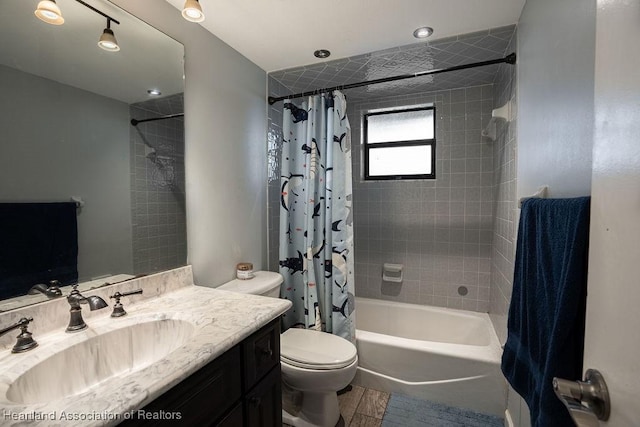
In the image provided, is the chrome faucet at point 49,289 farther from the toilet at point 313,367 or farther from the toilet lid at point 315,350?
the toilet lid at point 315,350

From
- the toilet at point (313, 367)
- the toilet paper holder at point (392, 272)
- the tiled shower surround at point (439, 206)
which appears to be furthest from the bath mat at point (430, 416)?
the toilet paper holder at point (392, 272)

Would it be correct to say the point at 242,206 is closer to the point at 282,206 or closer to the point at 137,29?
the point at 282,206

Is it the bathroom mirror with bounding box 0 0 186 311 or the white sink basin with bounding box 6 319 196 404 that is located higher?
the bathroom mirror with bounding box 0 0 186 311

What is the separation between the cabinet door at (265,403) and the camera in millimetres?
964

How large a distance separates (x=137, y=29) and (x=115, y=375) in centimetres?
143

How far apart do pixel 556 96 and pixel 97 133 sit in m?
1.78

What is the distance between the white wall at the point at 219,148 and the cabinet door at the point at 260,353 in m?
0.67

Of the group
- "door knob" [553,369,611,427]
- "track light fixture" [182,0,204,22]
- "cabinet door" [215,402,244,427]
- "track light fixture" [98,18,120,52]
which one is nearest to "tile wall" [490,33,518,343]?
"door knob" [553,369,611,427]

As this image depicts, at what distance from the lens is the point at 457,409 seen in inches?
68.5

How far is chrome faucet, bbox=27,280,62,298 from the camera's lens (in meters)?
0.93

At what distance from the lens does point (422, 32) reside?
1.58 metres

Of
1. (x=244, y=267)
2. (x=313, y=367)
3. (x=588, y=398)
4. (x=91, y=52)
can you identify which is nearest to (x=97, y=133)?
(x=91, y=52)

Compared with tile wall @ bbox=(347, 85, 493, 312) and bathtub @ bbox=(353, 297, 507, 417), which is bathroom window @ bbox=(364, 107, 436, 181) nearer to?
tile wall @ bbox=(347, 85, 493, 312)

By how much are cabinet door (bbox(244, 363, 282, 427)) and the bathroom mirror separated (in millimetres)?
752
